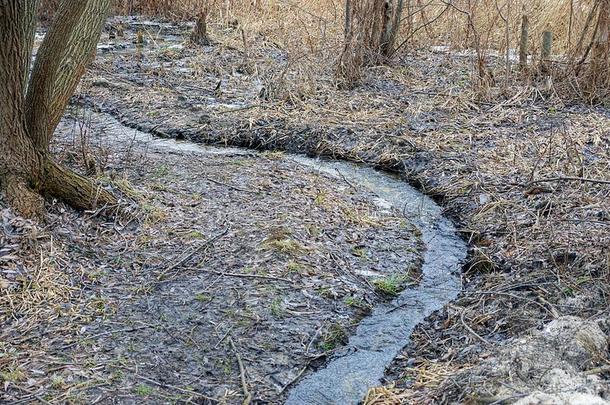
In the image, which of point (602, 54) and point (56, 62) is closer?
point (56, 62)

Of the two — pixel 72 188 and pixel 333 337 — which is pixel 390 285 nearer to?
pixel 333 337

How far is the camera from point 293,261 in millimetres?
4895

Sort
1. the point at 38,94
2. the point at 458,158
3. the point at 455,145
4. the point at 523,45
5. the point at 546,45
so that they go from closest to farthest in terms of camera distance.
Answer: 1. the point at 38,94
2. the point at 458,158
3. the point at 455,145
4. the point at 546,45
5. the point at 523,45

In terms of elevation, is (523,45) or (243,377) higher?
(523,45)

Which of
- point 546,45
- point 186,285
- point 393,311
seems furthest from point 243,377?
point 546,45

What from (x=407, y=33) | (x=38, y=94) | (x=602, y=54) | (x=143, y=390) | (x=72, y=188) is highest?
(x=407, y=33)

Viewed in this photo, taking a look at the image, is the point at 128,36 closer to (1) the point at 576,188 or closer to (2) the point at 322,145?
(2) the point at 322,145

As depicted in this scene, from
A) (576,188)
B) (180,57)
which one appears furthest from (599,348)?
(180,57)

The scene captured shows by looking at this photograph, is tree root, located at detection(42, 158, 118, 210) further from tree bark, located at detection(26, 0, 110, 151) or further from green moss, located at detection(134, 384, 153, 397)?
green moss, located at detection(134, 384, 153, 397)

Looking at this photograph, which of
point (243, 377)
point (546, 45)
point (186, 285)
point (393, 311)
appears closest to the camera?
point (243, 377)

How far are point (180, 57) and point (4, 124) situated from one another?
19.6ft

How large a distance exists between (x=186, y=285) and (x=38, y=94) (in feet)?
5.23

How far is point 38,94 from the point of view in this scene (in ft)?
15.8

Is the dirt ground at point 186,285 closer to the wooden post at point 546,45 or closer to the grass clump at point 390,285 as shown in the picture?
the grass clump at point 390,285
